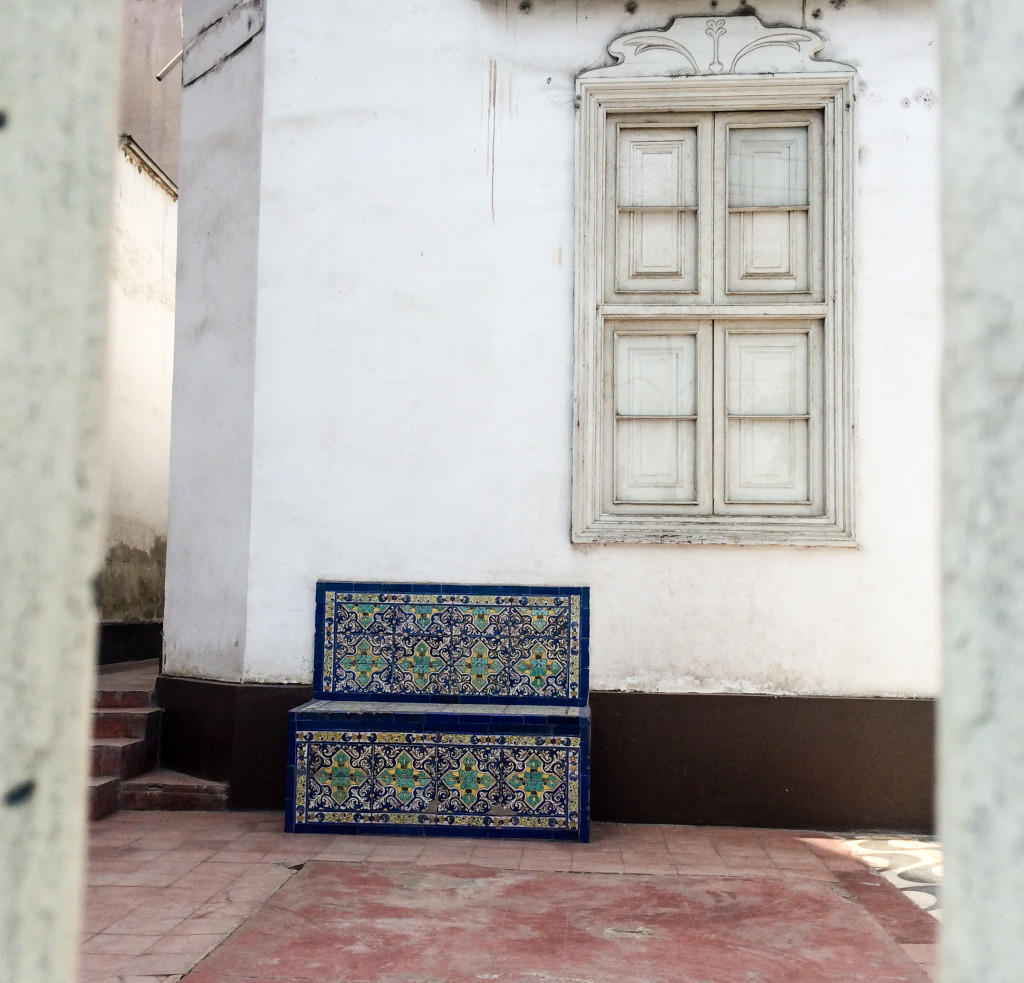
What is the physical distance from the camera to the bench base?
4.89m

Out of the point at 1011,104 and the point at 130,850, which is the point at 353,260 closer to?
the point at 130,850

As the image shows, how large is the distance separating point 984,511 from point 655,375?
484cm

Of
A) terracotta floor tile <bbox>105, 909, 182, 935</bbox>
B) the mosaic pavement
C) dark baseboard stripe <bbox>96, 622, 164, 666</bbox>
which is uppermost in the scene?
dark baseboard stripe <bbox>96, 622, 164, 666</bbox>

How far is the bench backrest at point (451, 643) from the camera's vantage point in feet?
17.3

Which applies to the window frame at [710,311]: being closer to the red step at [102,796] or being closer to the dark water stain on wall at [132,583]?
the red step at [102,796]

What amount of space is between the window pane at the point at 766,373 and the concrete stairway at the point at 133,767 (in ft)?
10.7

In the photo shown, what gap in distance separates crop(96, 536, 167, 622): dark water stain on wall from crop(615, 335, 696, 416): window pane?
4.16 metres

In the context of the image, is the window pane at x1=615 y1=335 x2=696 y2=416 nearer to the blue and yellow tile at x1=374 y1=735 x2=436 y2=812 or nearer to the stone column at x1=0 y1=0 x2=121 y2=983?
the blue and yellow tile at x1=374 y1=735 x2=436 y2=812

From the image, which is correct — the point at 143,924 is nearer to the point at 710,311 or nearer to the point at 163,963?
the point at 163,963

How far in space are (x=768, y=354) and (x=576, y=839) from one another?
255cm

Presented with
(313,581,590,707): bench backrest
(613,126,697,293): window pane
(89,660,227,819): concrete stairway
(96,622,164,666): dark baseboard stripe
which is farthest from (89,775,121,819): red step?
(613,126,697,293): window pane

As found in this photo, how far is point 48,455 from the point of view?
79 centimetres

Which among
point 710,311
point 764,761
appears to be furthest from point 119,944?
point 710,311

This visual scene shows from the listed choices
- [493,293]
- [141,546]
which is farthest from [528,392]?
[141,546]
